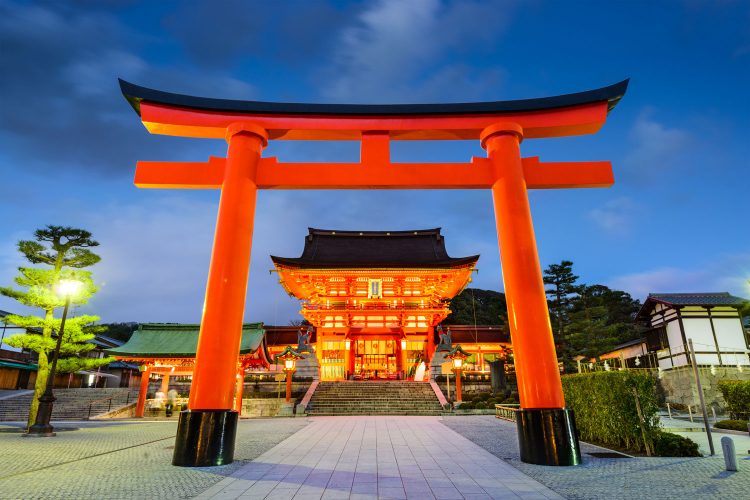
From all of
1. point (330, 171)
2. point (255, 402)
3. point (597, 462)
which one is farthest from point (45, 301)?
point (597, 462)

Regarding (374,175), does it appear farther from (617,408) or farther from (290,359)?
(290,359)

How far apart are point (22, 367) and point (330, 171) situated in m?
33.9

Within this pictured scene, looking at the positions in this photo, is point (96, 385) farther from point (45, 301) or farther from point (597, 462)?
point (597, 462)

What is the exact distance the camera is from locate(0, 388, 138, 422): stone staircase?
19.5 metres

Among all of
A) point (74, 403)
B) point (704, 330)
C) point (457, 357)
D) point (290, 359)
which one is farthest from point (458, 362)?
point (74, 403)

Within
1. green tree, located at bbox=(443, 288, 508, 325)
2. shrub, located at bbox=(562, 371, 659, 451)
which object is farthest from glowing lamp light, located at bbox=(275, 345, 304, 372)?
green tree, located at bbox=(443, 288, 508, 325)

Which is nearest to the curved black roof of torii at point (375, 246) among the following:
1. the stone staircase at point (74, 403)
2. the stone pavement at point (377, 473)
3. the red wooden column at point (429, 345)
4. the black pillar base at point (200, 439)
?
the red wooden column at point (429, 345)

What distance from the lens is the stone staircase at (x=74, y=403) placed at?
63.8ft

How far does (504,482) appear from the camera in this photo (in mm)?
4867

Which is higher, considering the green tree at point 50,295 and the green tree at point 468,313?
the green tree at point 468,313

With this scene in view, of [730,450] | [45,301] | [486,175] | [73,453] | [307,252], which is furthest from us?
[307,252]

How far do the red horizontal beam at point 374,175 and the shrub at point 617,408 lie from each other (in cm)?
388

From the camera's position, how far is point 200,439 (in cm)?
572

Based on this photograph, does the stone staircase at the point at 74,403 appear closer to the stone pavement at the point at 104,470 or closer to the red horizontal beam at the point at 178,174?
the stone pavement at the point at 104,470
